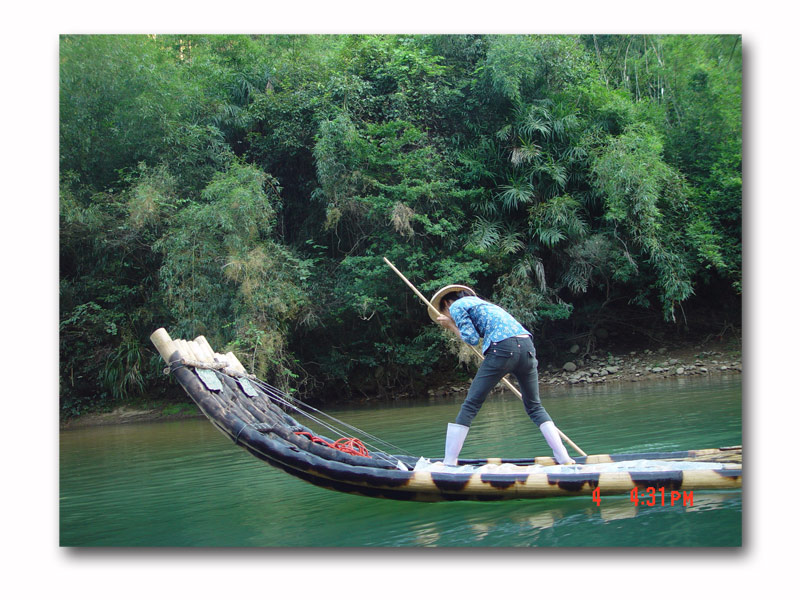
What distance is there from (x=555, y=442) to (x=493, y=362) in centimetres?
47

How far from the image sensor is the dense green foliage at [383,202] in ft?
21.2

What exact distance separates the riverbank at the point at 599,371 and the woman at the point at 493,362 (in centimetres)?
242

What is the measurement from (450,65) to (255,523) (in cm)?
657

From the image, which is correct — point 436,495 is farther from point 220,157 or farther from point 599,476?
point 220,157

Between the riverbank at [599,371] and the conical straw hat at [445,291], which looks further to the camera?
the riverbank at [599,371]

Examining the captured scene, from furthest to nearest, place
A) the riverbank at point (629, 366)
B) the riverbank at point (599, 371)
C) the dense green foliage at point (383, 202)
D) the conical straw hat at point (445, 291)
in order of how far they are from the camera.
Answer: the dense green foliage at point (383, 202) < the riverbank at point (629, 366) < the riverbank at point (599, 371) < the conical straw hat at point (445, 291)

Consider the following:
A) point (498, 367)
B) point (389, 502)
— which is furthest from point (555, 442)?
point (389, 502)

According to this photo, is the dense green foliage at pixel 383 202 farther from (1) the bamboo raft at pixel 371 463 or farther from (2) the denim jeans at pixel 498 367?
(2) the denim jeans at pixel 498 367

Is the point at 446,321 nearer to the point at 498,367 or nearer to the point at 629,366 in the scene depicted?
the point at 498,367
